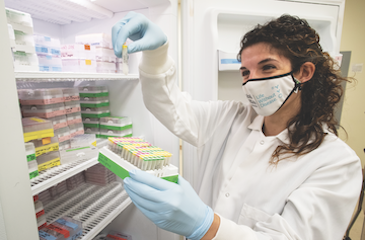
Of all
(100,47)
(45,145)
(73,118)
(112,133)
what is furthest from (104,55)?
(45,145)

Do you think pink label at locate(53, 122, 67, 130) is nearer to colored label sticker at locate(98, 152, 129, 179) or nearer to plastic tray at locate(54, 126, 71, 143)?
A: plastic tray at locate(54, 126, 71, 143)

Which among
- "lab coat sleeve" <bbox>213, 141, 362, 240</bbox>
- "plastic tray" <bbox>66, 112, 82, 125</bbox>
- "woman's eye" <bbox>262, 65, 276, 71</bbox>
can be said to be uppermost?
"woman's eye" <bbox>262, 65, 276, 71</bbox>

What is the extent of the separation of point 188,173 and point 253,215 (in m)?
0.84

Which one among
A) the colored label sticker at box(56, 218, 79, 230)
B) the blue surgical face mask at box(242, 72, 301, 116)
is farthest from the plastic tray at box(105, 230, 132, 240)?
the blue surgical face mask at box(242, 72, 301, 116)

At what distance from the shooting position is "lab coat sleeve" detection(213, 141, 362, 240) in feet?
2.27

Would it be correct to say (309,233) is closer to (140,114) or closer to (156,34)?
(156,34)

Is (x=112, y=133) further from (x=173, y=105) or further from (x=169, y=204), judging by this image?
(x=169, y=204)

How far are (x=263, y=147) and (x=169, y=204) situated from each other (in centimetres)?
57

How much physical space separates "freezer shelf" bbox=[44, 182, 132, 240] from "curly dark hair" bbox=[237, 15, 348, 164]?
3.33 ft

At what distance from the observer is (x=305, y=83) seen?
0.99m

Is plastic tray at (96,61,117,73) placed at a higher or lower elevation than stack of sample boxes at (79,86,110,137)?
higher

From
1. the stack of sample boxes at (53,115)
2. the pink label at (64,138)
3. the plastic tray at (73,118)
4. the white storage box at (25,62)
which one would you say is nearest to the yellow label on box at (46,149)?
the stack of sample boxes at (53,115)

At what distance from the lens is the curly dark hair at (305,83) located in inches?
36.4

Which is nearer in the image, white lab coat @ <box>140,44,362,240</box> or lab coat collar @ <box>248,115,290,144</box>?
white lab coat @ <box>140,44,362,240</box>
